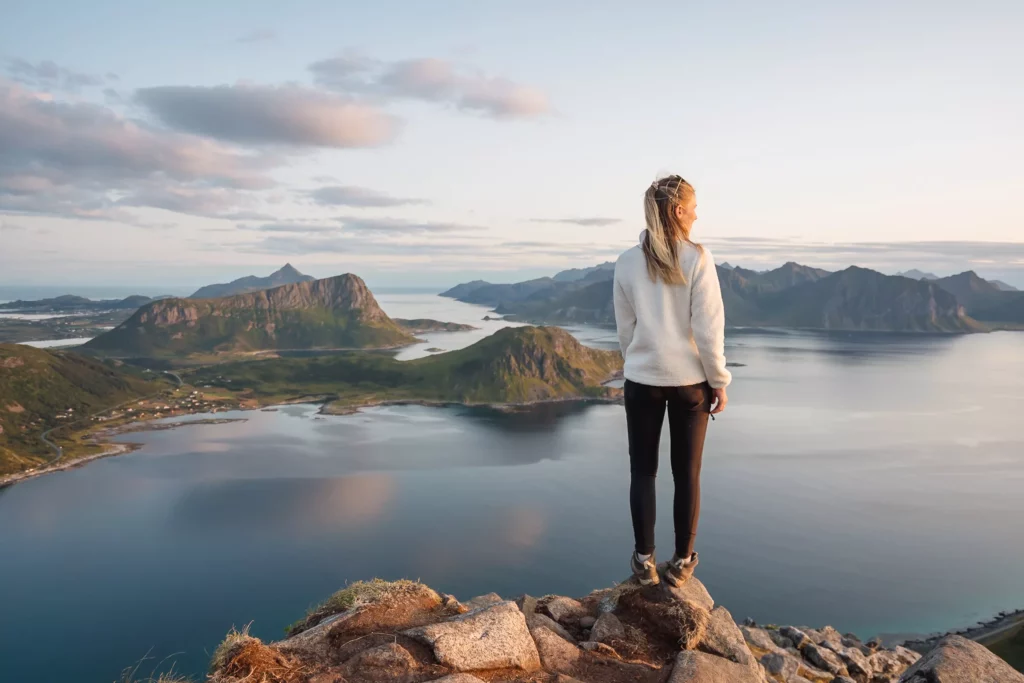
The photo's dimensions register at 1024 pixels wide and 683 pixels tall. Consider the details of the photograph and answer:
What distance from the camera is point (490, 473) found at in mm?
150250

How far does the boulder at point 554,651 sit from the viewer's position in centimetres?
807

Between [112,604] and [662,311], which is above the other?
[662,311]

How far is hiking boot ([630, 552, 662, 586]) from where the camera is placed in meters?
9.36

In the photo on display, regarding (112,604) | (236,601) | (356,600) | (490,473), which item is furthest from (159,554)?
(356,600)

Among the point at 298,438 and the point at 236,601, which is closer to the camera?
the point at 236,601

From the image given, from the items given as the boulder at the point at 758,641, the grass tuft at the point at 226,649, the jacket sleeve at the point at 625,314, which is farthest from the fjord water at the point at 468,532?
the jacket sleeve at the point at 625,314

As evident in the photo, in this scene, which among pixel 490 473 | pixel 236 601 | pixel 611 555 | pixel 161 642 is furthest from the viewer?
pixel 490 473

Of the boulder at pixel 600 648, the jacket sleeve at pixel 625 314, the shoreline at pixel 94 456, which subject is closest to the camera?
the jacket sleeve at pixel 625 314

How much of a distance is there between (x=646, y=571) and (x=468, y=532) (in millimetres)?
112629

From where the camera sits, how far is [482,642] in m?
7.79

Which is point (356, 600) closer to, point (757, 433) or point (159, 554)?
point (159, 554)

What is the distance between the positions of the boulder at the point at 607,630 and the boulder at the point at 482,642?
1.37m

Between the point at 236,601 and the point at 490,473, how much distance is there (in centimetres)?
6799

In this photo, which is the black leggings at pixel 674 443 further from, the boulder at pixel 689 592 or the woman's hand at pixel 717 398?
the boulder at pixel 689 592
